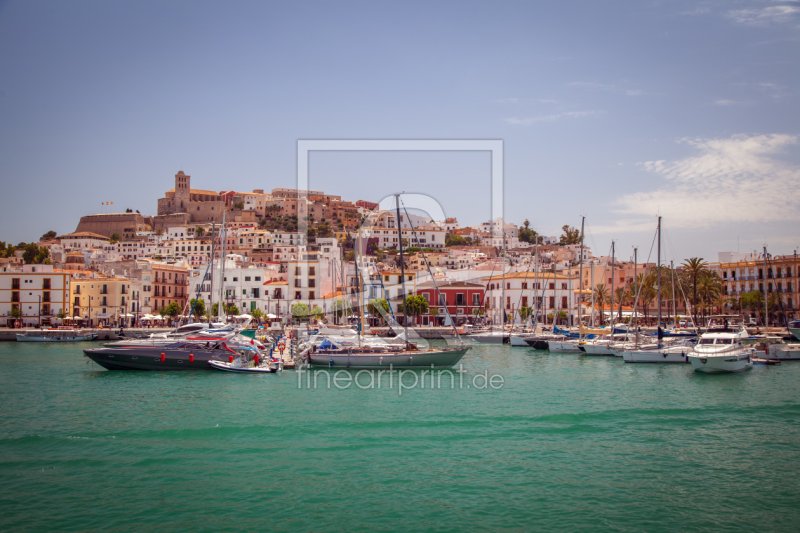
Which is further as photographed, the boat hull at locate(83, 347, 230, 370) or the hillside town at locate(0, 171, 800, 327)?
the hillside town at locate(0, 171, 800, 327)

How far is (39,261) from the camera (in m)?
70.0

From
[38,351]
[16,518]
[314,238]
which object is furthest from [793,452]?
[314,238]

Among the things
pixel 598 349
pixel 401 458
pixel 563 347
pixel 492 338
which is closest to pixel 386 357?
pixel 401 458

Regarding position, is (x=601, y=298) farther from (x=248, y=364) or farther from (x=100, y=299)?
(x=100, y=299)

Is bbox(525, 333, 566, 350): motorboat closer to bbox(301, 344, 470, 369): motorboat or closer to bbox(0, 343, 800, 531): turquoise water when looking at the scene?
bbox(301, 344, 470, 369): motorboat

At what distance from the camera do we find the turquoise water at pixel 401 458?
1000 centimetres

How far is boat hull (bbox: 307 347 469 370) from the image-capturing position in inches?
1008

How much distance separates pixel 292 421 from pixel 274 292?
40.9 m

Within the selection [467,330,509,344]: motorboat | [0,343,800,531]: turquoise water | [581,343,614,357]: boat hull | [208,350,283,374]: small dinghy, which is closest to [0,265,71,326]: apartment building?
[208,350,283,374]: small dinghy

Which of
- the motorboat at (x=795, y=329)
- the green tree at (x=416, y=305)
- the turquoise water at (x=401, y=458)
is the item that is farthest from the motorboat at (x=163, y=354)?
the motorboat at (x=795, y=329)
